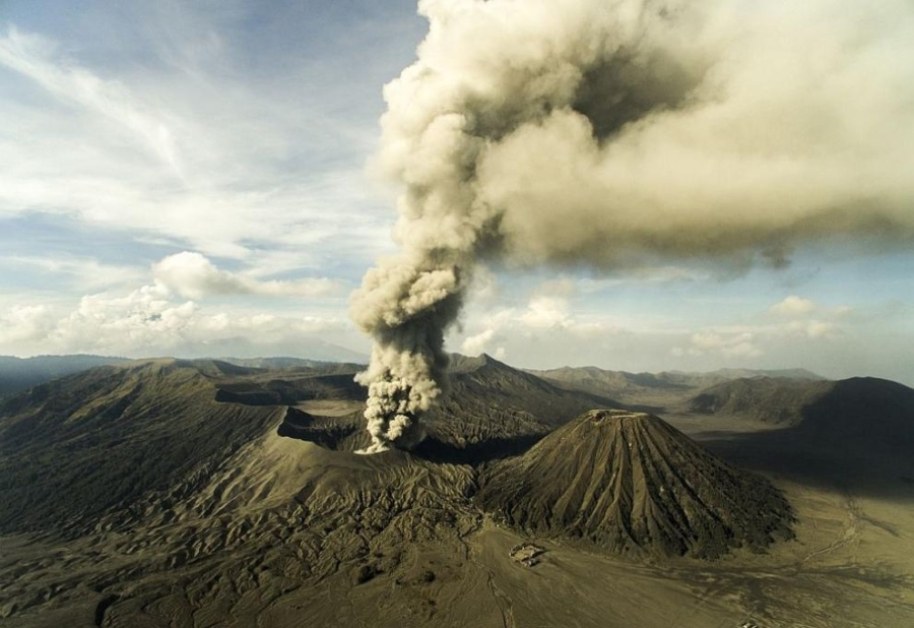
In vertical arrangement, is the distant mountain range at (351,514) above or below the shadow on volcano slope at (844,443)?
below

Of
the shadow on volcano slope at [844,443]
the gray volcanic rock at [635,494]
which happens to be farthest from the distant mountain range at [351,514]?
the shadow on volcano slope at [844,443]

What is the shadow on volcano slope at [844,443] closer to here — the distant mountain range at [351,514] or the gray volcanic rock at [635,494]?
the distant mountain range at [351,514]

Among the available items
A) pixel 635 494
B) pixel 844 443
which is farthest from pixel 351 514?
pixel 844 443

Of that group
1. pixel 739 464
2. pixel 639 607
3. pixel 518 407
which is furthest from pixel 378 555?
pixel 518 407

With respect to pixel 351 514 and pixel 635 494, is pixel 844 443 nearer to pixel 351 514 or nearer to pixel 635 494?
pixel 635 494

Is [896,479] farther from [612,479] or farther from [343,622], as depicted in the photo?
[343,622]

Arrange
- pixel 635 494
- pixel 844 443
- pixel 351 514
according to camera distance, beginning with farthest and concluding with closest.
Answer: pixel 844 443 → pixel 351 514 → pixel 635 494
